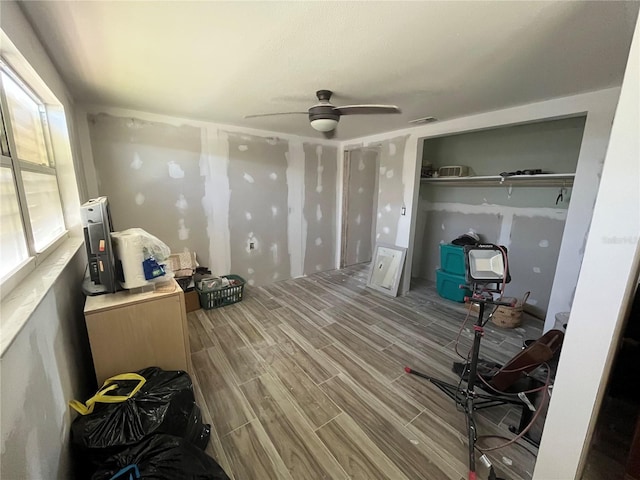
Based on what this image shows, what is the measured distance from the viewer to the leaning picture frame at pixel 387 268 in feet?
11.8

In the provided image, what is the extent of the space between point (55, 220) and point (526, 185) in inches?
180

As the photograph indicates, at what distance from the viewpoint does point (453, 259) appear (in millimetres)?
3396

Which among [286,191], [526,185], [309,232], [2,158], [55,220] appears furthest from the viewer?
[309,232]

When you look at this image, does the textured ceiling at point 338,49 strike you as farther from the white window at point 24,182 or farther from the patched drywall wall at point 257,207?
the patched drywall wall at point 257,207

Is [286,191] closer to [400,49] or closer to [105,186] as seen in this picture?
[105,186]

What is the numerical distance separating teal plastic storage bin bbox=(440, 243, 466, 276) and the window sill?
3703 mm

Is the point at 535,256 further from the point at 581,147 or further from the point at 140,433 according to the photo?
the point at 140,433

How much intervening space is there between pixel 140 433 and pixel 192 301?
2077mm

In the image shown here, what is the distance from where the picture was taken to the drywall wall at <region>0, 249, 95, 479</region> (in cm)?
73

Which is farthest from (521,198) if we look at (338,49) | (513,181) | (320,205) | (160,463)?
(160,463)

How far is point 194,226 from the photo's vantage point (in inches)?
127

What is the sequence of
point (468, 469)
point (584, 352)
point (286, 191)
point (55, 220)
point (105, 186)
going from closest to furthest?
1. point (584, 352)
2. point (468, 469)
3. point (55, 220)
4. point (105, 186)
5. point (286, 191)

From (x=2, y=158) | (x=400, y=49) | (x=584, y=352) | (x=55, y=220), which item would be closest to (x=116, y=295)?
(x=55, y=220)

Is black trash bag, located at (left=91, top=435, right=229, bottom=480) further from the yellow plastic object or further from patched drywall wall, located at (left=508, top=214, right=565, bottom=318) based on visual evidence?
patched drywall wall, located at (left=508, top=214, right=565, bottom=318)
